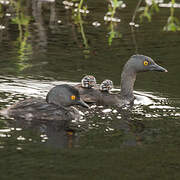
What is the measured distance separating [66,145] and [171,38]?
1095cm

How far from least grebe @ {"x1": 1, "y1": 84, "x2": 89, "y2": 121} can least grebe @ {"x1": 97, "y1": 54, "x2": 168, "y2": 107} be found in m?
1.24

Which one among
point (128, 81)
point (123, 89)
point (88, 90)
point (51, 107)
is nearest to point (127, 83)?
point (128, 81)

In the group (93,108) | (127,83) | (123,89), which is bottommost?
(93,108)

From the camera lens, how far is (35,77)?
15328mm

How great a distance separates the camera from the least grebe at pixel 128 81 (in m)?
13.9

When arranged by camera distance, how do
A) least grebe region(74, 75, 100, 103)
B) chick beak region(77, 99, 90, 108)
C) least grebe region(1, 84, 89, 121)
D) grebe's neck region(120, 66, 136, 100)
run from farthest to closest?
grebe's neck region(120, 66, 136, 100) → least grebe region(74, 75, 100, 103) → chick beak region(77, 99, 90, 108) → least grebe region(1, 84, 89, 121)

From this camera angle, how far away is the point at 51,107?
1226cm

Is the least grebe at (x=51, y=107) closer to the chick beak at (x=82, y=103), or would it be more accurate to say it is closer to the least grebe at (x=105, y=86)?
the chick beak at (x=82, y=103)

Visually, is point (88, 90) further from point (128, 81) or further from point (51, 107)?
point (51, 107)

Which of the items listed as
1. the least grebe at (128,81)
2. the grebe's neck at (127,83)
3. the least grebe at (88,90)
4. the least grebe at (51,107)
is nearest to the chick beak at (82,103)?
the least grebe at (51,107)

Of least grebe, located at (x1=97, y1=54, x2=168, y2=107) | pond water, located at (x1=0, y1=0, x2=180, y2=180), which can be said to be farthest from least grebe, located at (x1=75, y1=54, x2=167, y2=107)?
pond water, located at (x1=0, y1=0, x2=180, y2=180)

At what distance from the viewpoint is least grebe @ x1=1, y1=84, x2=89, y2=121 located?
39.4 feet

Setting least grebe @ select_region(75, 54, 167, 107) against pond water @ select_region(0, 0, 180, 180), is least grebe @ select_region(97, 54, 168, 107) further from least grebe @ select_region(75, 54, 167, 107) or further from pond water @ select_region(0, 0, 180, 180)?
pond water @ select_region(0, 0, 180, 180)

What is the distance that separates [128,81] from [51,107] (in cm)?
→ 290
